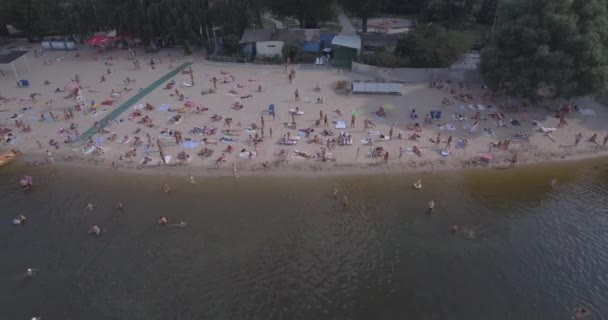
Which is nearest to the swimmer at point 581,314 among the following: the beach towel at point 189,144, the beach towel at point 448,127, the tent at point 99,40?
the beach towel at point 448,127

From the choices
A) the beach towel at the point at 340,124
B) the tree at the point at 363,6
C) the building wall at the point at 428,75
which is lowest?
the beach towel at the point at 340,124

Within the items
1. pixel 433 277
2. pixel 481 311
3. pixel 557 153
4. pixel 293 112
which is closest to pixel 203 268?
pixel 433 277

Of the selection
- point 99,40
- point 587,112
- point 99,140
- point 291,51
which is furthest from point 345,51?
point 99,40

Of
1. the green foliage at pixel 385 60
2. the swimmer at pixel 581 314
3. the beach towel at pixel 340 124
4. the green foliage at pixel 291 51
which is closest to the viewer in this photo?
the swimmer at pixel 581 314

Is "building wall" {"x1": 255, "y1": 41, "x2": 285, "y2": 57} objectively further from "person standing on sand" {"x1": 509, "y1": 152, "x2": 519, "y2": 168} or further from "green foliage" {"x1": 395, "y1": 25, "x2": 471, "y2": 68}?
"person standing on sand" {"x1": 509, "y1": 152, "x2": 519, "y2": 168}

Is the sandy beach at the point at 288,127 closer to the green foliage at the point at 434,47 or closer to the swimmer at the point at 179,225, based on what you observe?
the green foliage at the point at 434,47

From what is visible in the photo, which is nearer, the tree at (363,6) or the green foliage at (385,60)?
the green foliage at (385,60)

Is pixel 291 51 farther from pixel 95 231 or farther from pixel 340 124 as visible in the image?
pixel 95 231

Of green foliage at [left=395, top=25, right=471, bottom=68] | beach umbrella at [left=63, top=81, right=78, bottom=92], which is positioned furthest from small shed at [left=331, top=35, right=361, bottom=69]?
beach umbrella at [left=63, top=81, right=78, bottom=92]
